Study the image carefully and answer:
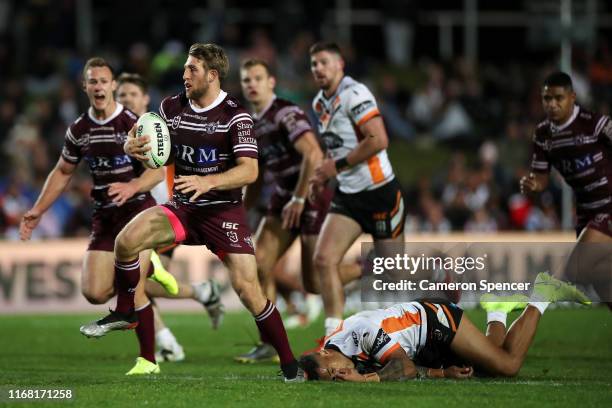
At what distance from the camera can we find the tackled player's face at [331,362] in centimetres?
822

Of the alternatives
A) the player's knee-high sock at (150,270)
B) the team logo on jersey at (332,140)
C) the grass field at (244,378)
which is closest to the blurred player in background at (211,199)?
the grass field at (244,378)

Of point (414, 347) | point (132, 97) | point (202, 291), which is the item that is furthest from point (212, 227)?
point (202, 291)

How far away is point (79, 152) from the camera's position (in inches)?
393

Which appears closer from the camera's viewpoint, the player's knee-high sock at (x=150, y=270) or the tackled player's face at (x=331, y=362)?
the tackled player's face at (x=331, y=362)

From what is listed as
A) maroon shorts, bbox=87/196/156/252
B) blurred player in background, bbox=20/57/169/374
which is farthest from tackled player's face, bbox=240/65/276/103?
maroon shorts, bbox=87/196/156/252

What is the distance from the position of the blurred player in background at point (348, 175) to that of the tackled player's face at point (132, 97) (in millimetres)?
1774

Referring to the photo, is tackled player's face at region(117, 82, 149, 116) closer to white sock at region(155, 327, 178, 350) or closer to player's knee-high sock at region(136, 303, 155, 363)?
white sock at region(155, 327, 178, 350)

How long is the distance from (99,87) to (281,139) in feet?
6.54

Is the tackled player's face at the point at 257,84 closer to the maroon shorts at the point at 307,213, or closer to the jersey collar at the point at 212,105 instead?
the maroon shorts at the point at 307,213

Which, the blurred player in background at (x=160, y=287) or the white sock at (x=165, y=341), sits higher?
the blurred player in background at (x=160, y=287)

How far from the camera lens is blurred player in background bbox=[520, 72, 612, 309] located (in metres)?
10.2

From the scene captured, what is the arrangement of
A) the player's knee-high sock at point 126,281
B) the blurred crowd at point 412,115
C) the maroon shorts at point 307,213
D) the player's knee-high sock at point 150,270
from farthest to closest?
1. the blurred crowd at point 412,115
2. the maroon shorts at point 307,213
3. the player's knee-high sock at point 150,270
4. the player's knee-high sock at point 126,281

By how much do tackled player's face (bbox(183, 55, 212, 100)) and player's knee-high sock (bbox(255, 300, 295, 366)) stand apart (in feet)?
5.51

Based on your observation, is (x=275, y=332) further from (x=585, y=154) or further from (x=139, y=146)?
(x=585, y=154)
